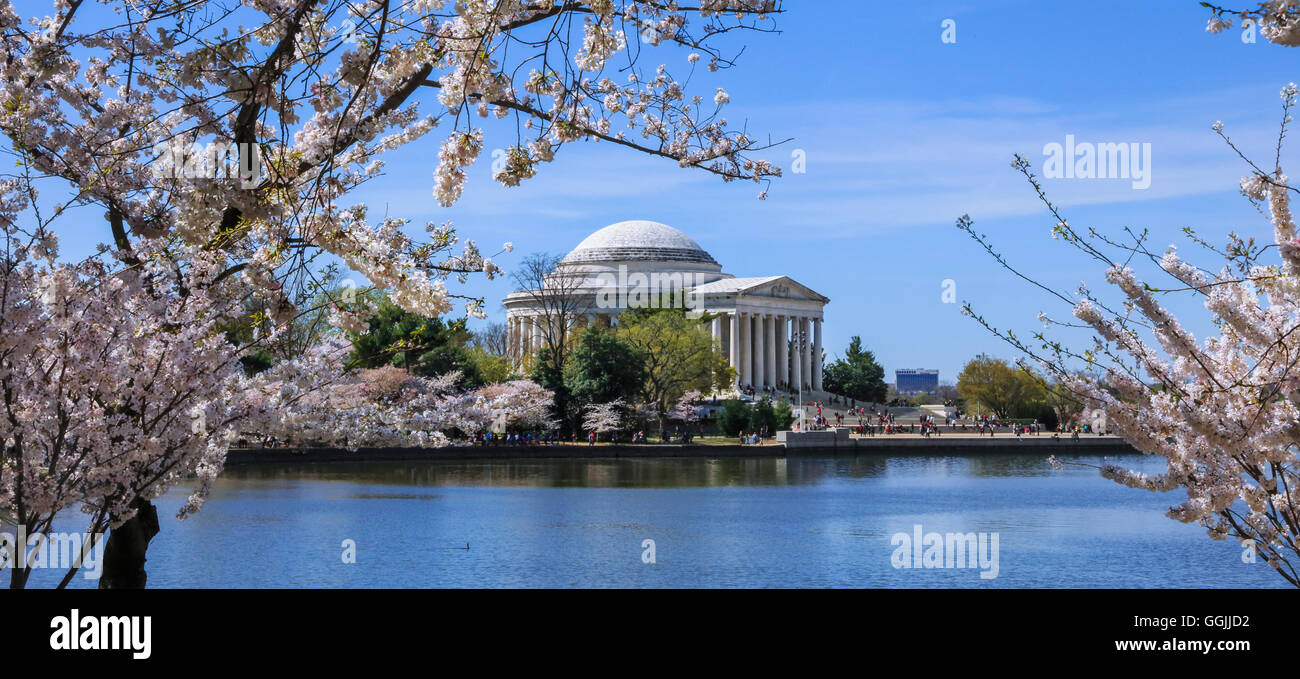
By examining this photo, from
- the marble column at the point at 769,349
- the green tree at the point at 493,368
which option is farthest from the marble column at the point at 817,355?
→ the green tree at the point at 493,368

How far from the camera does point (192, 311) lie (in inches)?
324

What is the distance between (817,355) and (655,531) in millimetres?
74557

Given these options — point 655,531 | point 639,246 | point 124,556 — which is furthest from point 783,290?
point 124,556

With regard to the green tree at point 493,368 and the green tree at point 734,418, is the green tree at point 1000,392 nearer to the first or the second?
the green tree at point 734,418

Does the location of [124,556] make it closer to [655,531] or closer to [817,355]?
[655,531]

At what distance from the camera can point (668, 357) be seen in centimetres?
6250

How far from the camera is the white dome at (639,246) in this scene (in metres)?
104

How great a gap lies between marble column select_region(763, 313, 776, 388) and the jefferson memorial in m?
0.08

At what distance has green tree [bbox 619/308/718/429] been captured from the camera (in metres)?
62.0

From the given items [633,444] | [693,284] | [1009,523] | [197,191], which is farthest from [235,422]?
[693,284]

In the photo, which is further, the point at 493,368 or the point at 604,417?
the point at 493,368

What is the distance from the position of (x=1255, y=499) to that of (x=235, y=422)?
280 inches

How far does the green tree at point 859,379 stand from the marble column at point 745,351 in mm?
10237
